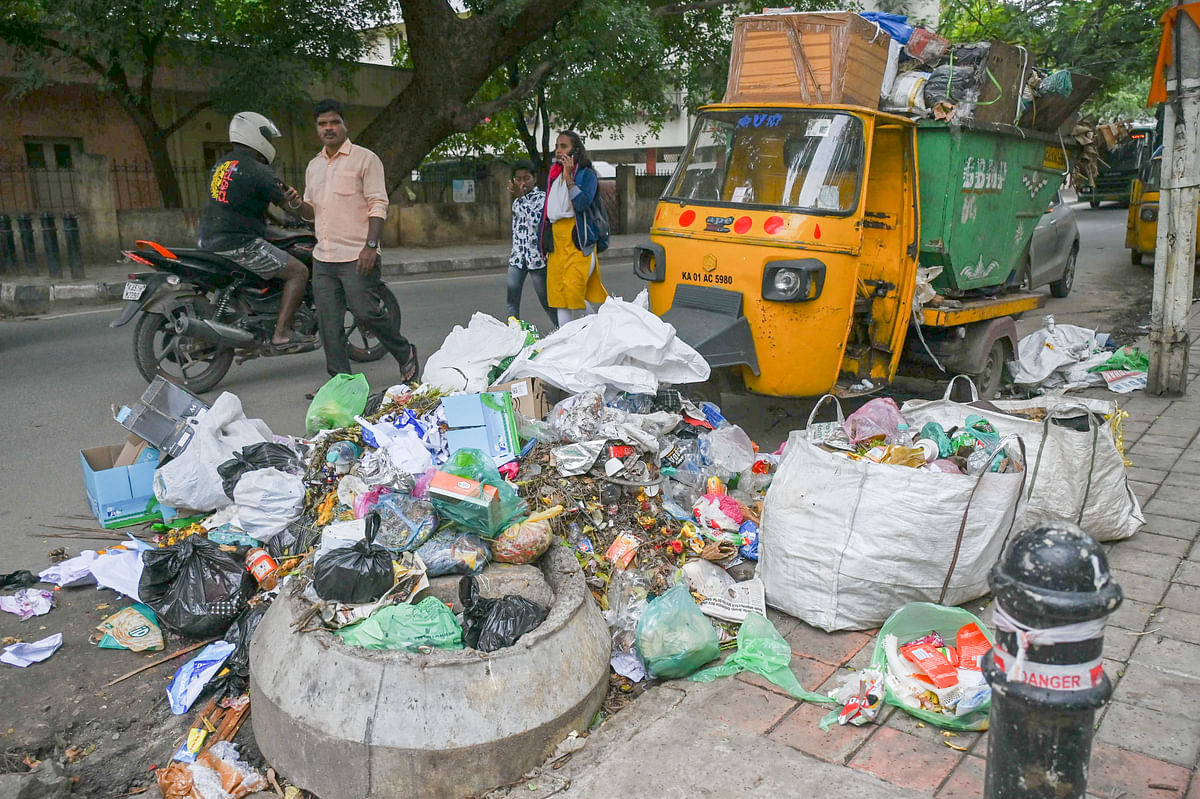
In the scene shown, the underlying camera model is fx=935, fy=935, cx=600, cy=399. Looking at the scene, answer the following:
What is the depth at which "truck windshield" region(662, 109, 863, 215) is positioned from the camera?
5.11m

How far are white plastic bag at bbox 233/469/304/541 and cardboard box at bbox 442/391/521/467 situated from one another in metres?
0.72

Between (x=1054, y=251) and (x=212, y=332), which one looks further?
(x=1054, y=251)

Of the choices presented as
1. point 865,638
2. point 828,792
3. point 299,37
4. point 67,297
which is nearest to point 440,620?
point 828,792

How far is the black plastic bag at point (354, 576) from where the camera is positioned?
2.98 metres

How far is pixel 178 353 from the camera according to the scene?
6488 mm

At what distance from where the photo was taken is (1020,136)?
620 centimetres

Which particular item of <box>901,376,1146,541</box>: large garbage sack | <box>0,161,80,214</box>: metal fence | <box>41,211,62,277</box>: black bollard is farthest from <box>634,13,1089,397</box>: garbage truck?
<box>0,161,80,214</box>: metal fence

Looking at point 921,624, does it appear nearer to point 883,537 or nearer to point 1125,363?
point 883,537

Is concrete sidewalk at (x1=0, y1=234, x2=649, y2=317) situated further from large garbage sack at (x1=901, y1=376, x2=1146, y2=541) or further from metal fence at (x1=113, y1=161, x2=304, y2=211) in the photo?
large garbage sack at (x1=901, y1=376, x2=1146, y2=541)

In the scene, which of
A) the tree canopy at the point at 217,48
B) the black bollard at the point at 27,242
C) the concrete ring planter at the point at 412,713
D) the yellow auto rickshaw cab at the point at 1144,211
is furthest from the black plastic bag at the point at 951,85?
the black bollard at the point at 27,242

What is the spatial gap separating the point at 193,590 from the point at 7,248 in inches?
412

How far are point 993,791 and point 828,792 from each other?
2.44ft

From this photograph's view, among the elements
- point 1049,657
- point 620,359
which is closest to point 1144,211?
point 620,359

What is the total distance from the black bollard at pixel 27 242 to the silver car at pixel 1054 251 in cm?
1171
